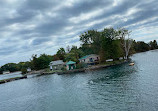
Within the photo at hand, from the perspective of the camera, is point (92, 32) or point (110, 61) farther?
point (92, 32)

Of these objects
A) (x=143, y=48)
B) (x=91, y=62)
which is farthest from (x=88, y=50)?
(x=143, y=48)

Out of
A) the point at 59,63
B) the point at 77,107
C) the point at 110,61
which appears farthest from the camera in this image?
the point at 59,63

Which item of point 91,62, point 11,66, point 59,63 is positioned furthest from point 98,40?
point 11,66

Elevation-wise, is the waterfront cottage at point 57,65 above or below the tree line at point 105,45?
below

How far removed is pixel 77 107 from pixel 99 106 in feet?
9.01

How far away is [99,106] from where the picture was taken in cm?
1333

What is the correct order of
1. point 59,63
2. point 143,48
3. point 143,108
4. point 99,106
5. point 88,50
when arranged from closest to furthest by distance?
point 143,108 < point 99,106 < point 59,63 < point 88,50 < point 143,48

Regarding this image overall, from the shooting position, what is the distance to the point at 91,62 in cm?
6012

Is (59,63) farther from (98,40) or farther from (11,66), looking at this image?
(11,66)

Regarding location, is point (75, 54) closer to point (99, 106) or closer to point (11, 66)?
point (99, 106)

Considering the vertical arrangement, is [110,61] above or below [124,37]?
below

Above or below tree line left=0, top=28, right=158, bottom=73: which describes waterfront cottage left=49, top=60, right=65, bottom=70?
below

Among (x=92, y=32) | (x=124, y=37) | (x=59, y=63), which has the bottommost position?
(x=59, y=63)

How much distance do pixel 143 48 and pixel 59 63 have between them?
116m
